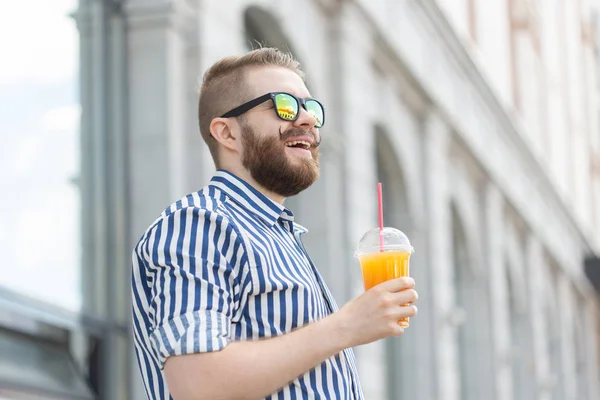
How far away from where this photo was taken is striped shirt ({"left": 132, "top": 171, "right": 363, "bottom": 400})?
2.66 metres

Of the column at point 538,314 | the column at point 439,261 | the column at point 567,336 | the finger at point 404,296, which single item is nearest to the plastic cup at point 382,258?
the finger at point 404,296

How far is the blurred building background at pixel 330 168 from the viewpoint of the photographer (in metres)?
7.44

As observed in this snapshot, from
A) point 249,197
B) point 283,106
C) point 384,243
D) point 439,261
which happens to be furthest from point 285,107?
point 439,261

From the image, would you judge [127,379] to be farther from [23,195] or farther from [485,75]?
[485,75]

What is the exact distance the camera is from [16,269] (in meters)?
7.03

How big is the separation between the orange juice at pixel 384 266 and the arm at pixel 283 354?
0.14 meters

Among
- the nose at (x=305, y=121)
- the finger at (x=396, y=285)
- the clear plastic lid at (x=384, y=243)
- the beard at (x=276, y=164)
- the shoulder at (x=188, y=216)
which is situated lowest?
the finger at (x=396, y=285)

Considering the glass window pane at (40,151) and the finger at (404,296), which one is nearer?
the finger at (404,296)

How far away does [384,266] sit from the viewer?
293 centimetres

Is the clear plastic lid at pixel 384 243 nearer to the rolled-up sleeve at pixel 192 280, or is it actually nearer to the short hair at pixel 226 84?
the rolled-up sleeve at pixel 192 280

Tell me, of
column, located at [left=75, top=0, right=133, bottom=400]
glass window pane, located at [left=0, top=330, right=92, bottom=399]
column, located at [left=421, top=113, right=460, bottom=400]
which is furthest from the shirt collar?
column, located at [left=421, top=113, right=460, bottom=400]

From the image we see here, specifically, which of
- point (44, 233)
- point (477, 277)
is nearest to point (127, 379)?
point (44, 233)

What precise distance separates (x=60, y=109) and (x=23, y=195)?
85cm

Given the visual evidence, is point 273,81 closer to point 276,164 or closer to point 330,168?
point 276,164
